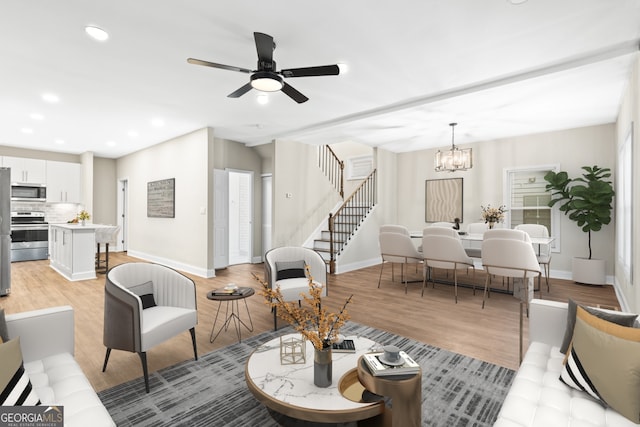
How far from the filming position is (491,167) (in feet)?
22.0

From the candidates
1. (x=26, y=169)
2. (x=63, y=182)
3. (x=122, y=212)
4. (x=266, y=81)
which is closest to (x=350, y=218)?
(x=266, y=81)

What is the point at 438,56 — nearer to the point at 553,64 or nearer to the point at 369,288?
the point at 553,64

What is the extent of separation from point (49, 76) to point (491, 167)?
736 cm

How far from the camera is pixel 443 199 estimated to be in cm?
739

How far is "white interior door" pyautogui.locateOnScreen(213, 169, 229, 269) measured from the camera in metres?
6.60

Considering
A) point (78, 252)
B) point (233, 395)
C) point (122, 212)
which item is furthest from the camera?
point (122, 212)

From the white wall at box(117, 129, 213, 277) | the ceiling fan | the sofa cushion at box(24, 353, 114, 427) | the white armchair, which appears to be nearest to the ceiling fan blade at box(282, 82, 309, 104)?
the ceiling fan

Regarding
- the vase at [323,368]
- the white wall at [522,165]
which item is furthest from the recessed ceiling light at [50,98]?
the white wall at [522,165]

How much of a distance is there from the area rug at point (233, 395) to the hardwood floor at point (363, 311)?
0.69 ft

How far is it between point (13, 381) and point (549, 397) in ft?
7.79

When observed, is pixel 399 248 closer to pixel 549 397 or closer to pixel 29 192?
pixel 549 397

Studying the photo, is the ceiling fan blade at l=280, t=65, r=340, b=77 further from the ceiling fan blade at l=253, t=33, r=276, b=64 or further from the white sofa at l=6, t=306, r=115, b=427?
the white sofa at l=6, t=306, r=115, b=427

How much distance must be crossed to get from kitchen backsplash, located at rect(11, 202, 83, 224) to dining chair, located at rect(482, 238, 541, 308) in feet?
31.6

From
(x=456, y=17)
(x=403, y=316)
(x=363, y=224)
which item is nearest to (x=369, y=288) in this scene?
(x=403, y=316)
